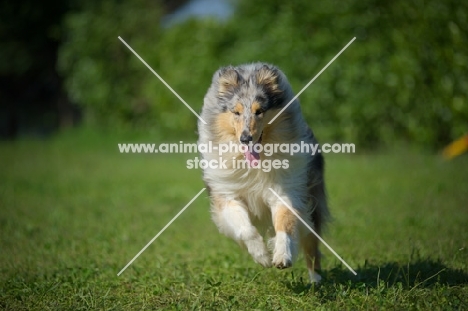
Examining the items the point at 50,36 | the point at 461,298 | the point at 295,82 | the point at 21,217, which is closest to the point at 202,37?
the point at 295,82

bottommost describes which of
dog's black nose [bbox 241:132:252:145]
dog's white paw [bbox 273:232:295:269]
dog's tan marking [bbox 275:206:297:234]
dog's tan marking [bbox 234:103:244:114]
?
dog's white paw [bbox 273:232:295:269]

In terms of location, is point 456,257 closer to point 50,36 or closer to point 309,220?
point 309,220

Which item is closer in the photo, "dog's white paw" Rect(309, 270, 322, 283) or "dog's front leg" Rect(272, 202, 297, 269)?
"dog's front leg" Rect(272, 202, 297, 269)

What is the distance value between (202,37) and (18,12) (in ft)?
26.1

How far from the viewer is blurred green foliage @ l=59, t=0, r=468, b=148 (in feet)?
37.9

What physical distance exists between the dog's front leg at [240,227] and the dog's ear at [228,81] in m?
0.86

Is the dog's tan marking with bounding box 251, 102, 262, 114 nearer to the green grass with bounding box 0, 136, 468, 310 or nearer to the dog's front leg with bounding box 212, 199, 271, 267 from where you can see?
the dog's front leg with bounding box 212, 199, 271, 267

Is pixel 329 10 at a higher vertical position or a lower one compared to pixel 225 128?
higher

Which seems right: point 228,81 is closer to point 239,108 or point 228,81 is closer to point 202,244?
point 239,108

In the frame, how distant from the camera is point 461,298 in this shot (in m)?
4.07

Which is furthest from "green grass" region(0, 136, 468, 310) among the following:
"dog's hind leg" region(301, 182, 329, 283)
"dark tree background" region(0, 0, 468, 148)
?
"dark tree background" region(0, 0, 468, 148)

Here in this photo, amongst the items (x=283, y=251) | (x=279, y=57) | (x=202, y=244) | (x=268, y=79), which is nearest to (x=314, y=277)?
(x=283, y=251)

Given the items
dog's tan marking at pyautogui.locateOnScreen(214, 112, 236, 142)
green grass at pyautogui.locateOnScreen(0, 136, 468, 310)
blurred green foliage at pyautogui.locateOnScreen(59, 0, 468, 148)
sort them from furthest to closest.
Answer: blurred green foliage at pyautogui.locateOnScreen(59, 0, 468, 148)
dog's tan marking at pyautogui.locateOnScreen(214, 112, 236, 142)
green grass at pyautogui.locateOnScreen(0, 136, 468, 310)

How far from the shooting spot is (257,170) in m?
4.78
